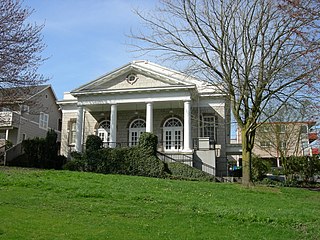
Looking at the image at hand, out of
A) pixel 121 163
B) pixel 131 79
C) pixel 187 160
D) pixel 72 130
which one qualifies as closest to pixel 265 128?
pixel 187 160

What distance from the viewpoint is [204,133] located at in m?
31.0

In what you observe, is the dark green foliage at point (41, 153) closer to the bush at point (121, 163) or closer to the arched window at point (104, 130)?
the bush at point (121, 163)

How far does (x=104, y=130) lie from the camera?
3297cm

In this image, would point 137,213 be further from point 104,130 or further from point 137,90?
point 104,130

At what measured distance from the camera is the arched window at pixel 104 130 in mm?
32750

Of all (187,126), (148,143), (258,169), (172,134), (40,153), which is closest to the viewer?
(148,143)

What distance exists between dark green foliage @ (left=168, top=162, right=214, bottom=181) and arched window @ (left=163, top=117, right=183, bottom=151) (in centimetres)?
625

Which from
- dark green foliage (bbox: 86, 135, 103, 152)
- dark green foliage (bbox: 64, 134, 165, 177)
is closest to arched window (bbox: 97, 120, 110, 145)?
dark green foliage (bbox: 86, 135, 103, 152)

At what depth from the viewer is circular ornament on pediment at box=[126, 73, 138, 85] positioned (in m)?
30.1

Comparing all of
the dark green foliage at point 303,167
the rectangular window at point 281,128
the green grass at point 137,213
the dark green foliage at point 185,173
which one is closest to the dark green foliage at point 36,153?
the dark green foliage at point 185,173

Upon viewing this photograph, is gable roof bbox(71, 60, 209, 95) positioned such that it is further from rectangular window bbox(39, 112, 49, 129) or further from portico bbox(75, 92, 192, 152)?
rectangular window bbox(39, 112, 49, 129)

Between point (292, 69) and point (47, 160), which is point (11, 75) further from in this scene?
point (292, 69)

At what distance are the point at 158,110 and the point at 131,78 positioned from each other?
353 cm

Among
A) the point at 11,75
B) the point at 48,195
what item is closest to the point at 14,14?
A: the point at 11,75
